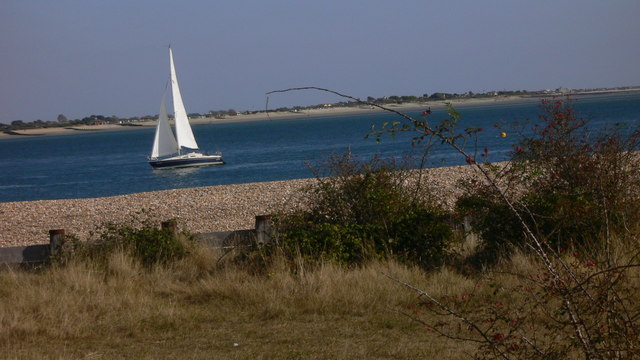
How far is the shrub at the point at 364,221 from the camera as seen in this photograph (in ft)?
31.9

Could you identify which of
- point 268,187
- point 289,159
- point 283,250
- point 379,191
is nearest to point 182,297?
point 283,250

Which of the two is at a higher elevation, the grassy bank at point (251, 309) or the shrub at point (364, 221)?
the shrub at point (364, 221)

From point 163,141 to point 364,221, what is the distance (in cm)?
5204

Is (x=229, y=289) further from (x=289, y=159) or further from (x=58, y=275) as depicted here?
(x=289, y=159)

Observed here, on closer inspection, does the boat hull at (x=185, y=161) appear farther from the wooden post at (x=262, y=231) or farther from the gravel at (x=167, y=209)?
the wooden post at (x=262, y=231)

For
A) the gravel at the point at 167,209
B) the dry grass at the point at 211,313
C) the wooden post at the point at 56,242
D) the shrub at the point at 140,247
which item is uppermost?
the wooden post at the point at 56,242

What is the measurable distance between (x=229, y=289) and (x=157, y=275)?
133 cm

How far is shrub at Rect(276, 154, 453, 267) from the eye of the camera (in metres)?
9.73

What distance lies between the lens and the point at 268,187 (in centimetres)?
2820

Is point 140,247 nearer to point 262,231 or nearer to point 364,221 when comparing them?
point 262,231

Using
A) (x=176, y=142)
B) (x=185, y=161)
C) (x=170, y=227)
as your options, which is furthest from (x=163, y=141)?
(x=170, y=227)

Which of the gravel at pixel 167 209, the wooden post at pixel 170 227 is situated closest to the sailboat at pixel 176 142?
the gravel at pixel 167 209

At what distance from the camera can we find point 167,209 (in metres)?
23.5

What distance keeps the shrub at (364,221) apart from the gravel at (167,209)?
627 cm
